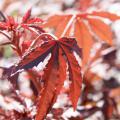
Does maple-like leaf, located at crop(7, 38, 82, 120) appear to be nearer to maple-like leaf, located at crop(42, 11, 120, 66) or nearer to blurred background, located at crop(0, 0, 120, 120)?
blurred background, located at crop(0, 0, 120, 120)

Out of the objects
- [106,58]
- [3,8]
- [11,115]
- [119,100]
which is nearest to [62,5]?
[3,8]

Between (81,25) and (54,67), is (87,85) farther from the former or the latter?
(54,67)

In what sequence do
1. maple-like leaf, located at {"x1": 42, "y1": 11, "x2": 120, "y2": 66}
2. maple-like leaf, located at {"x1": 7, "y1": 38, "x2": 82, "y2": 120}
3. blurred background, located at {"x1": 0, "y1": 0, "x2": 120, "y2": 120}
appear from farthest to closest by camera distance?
maple-like leaf, located at {"x1": 42, "y1": 11, "x2": 120, "y2": 66}
blurred background, located at {"x1": 0, "y1": 0, "x2": 120, "y2": 120}
maple-like leaf, located at {"x1": 7, "y1": 38, "x2": 82, "y2": 120}

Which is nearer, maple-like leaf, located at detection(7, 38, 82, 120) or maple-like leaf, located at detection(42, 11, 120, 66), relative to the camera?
maple-like leaf, located at detection(7, 38, 82, 120)

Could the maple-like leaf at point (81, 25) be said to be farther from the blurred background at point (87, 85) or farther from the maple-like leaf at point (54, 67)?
the maple-like leaf at point (54, 67)

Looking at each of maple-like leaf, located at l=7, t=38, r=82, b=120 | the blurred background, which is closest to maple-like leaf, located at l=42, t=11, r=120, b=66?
the blurred background

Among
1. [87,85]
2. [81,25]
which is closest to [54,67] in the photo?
[81,25]

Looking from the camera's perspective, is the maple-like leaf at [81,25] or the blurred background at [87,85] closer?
the blurred background at [87,85]

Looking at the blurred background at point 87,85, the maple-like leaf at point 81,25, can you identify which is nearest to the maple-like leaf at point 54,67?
the blurred background at point 87,85
